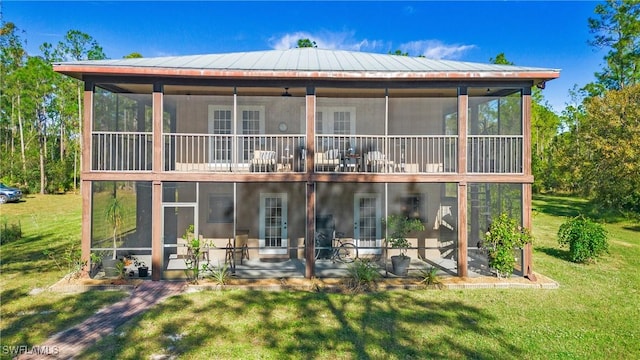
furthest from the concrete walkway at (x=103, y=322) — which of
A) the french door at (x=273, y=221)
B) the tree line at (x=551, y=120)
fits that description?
the tree line at (x=551, y=120)

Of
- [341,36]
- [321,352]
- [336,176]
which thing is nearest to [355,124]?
[336,176]

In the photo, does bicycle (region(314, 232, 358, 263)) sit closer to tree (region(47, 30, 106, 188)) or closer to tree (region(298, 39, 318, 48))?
tree (region(298, 39, 318, 48))

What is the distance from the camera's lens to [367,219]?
12.9 m

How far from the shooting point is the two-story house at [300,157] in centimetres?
974

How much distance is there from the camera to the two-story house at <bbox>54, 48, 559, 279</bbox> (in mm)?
9742

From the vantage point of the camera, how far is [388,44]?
125ft

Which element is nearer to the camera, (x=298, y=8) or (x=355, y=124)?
(x=355, y=124)

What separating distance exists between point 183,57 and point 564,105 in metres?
48.1

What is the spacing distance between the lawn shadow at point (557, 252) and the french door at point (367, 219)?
6.86 m

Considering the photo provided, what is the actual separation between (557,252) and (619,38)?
25.2m

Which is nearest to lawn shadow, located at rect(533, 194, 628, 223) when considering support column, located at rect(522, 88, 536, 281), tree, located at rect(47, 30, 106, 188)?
support column, located at rect(522, 88, 536, 281)

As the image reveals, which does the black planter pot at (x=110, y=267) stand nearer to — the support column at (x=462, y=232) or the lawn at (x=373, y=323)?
the lawn at (x=373, y=323)

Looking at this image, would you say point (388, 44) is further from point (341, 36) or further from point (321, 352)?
point (321, 352)

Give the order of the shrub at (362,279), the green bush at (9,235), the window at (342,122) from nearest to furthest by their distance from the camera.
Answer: the shrub at (362,279) → the window at (342,122) → the green bush at (9,235)
